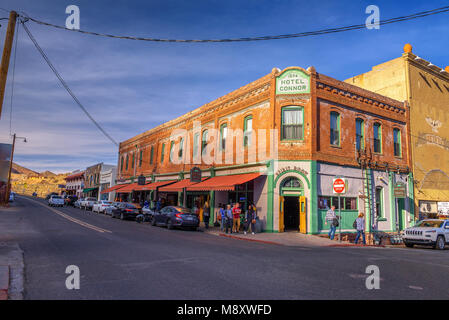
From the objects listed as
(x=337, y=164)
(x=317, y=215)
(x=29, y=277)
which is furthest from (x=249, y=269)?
(x=337, y=164)

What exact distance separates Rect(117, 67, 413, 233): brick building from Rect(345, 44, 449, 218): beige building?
136 centimetres

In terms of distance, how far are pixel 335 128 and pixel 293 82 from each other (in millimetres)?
4154

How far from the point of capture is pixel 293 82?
63.3 ft

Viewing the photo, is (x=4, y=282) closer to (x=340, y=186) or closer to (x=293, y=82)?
(x=340, y=186)

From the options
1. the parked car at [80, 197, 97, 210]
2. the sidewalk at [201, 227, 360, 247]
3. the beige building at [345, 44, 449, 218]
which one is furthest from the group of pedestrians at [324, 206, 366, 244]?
the parked car at [80, 197, 97, 210]

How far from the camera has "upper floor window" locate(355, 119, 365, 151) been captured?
21.0 m

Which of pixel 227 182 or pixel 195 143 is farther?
pixel 195 143

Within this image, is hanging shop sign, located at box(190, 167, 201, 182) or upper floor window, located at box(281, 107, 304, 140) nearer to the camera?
upper floor window, located at box(281, 107, 304, 140)

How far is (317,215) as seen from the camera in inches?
706

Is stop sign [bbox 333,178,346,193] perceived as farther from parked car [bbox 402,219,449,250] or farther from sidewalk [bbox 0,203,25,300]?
sidewalk [bbox 0,203,25,300]

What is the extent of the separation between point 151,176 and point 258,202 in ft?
61.5

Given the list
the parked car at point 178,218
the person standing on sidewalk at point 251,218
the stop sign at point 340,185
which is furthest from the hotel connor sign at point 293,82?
the parked car at point 178,218

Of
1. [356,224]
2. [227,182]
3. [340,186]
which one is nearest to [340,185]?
[340,186]
